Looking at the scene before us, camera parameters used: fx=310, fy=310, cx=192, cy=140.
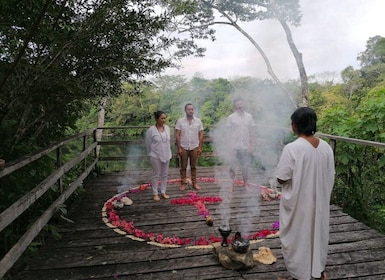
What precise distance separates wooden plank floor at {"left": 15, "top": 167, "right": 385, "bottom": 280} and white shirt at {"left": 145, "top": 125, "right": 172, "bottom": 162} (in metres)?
0.79

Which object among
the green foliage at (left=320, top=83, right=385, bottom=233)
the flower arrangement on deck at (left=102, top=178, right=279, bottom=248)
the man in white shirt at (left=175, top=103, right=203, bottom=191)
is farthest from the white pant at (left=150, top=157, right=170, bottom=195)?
the green foliage at (left=320, top=83, right=385, bottom=233)

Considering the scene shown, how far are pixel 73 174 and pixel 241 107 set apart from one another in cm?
353

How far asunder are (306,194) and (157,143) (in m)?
2.91

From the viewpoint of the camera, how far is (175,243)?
3.48 metres

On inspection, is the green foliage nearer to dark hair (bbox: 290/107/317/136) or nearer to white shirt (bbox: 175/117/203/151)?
white shirt (bbox: 175/117/203/151)

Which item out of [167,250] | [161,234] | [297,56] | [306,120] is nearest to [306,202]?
[306,120]

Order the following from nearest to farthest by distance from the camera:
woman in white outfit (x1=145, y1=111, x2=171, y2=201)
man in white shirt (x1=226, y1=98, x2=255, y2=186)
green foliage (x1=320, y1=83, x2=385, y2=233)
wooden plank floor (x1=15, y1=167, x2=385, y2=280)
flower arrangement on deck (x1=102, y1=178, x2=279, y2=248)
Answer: wooden plank floor (x1=15, y1=167, x2=385, y2=280) → flower arrangement on deck (x1=102, y1=178, x2=279, y2=248) → green foliage (x1=320, y1=83, x2=385, y2=233) → woman in white outfit (x1=145, y1=111, x2=171, y2=201) → man in white shirt (x1=226, y1=98, x2=255, y2=186)

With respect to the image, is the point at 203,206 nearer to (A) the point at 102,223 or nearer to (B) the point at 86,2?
(A) the point at 102,223

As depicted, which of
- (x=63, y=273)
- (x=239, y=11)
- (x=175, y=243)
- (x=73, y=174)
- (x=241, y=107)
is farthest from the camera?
(x=239, y=11)

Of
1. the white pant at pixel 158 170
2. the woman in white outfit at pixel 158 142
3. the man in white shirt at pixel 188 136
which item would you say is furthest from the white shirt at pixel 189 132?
the white pant at pixel 158 170

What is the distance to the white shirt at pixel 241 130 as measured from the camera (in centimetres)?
518

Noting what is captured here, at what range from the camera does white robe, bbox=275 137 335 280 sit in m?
2.36

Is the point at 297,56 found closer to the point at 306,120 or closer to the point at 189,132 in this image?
the point at 189,132

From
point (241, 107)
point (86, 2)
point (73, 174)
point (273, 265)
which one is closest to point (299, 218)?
point (273, 265)
